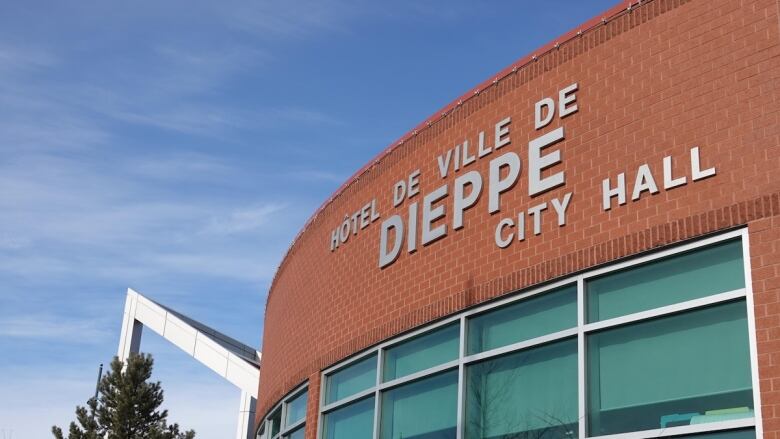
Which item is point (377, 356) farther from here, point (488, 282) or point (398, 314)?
point (488, 282)

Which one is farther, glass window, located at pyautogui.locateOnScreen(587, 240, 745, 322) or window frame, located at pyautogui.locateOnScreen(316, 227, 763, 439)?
glass window, located at pyautogui.locateOnScreen(587, 240, 745, 322)

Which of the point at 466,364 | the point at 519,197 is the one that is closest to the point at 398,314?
the point at 466,364

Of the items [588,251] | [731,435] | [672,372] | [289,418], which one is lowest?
[731,435]

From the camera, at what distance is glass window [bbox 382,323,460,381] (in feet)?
40.0

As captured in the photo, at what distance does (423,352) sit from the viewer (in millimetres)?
12648

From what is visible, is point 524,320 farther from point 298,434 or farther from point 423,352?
point 298,434

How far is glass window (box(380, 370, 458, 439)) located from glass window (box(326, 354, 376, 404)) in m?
0.63

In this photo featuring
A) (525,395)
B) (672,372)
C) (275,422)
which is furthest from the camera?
(275,422)

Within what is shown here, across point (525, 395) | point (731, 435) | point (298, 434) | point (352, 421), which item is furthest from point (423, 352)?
point (731, 435)

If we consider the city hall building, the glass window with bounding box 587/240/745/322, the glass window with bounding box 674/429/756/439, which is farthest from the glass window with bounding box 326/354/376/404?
the glass window with bounding box 674/429/756/439

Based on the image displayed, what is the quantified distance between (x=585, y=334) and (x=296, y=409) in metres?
7.47

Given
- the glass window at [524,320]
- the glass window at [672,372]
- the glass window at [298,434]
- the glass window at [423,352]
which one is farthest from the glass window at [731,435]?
the glass window at [298,434]

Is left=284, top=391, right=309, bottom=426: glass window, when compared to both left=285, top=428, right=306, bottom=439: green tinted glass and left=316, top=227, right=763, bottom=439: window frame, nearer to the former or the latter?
left=285, top=428, right=306, bottom=439: green tinted glass

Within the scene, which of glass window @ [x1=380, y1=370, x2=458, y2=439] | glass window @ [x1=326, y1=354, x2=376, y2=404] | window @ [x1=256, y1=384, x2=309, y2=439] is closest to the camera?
glass window @ [x1=380, y1=370, x2=458, y2=439]
